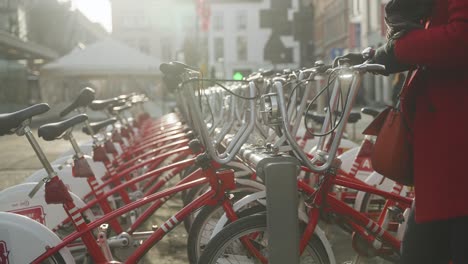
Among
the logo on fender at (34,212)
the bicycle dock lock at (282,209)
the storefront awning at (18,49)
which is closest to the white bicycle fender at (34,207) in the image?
the logo on fender at (34,212)

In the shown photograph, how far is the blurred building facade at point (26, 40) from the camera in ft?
69.8

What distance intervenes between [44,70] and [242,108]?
13923mm

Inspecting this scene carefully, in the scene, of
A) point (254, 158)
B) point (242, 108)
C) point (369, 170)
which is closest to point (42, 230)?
point (254, 158)

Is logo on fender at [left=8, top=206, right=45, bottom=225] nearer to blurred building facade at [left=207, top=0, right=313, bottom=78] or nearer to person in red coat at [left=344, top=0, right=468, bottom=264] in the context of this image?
person in red coat at [left=344, top=0, right=468, bottom=264]

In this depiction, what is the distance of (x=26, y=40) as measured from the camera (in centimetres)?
2581

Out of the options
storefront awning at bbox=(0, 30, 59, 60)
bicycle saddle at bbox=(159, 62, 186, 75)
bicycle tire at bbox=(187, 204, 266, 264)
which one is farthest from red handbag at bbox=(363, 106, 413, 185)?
storefront awning at bbox=(0, 30, 59, 60)

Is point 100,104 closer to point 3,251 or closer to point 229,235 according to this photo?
point 3,251

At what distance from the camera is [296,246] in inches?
87.8

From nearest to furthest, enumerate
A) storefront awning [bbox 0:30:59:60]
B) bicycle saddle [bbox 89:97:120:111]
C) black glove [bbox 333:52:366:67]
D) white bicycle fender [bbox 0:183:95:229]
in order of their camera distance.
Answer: black glove [bbox 333:52:366:67], white bicycle fender [bbox 0:183:95:229], bicycle saddle [bbox 89:97:120:111], storefront awning [bbox 0:30:59:60]

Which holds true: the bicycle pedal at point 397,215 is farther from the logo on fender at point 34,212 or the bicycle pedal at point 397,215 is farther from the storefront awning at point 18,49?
the storefront awning at point 18,49

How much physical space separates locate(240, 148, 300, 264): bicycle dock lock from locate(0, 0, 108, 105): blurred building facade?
1607 cm

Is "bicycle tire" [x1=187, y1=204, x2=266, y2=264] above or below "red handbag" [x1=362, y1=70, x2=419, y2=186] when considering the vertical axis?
below

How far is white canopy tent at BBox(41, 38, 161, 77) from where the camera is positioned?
17469 mm

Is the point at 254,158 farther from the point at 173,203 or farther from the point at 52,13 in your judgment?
the point at 52,13
